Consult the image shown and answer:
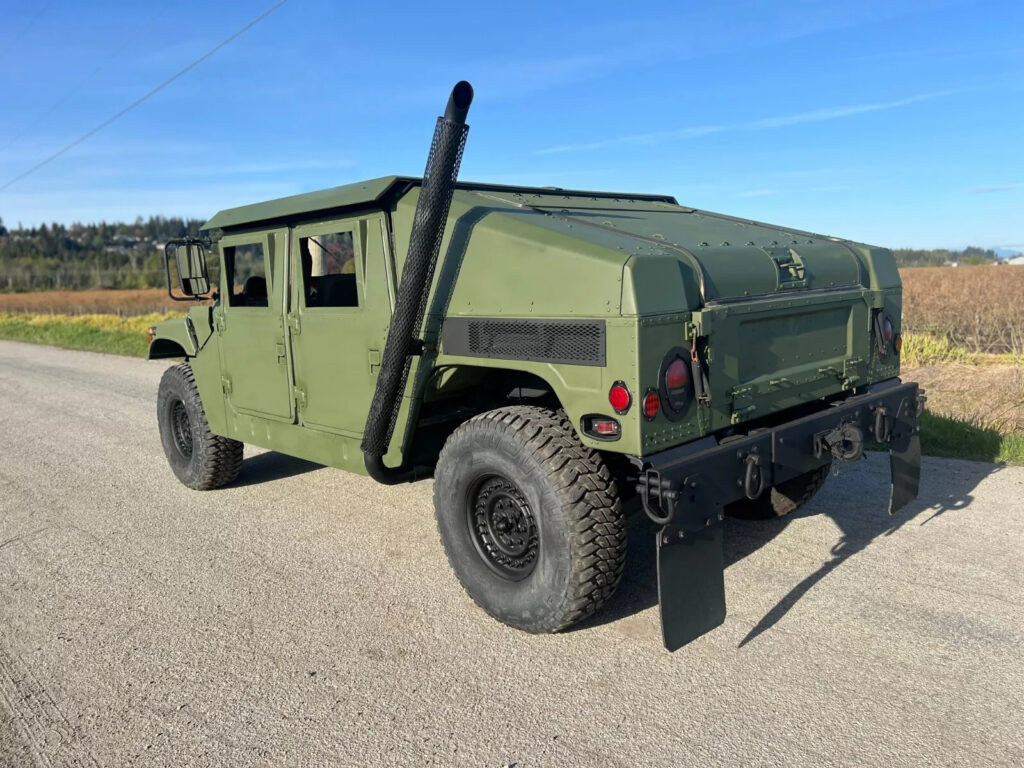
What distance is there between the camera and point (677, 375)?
10.7 feet

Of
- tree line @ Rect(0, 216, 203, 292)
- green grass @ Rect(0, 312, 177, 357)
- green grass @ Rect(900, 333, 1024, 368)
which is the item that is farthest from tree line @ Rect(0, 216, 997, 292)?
green grass @ Rect(900, 333, 1024, 368)

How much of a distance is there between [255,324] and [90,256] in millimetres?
115763

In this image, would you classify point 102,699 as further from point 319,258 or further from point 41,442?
point 41,442

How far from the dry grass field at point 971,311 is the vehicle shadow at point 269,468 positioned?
898 cm

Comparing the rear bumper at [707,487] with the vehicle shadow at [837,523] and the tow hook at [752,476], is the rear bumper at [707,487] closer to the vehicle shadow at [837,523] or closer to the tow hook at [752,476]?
the tow hook at [752,476]

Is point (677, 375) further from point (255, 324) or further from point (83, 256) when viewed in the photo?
point (83, 256)

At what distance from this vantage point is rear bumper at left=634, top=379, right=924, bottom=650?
3.19m

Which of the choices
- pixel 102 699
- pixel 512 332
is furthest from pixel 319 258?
pixel 102 699

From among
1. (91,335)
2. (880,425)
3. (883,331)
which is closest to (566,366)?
(880,425)

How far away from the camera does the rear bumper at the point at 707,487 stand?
3189 millimetres

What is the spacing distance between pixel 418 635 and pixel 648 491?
4.29 feet

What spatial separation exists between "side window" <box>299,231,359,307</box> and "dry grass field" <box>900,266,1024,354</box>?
365 inches

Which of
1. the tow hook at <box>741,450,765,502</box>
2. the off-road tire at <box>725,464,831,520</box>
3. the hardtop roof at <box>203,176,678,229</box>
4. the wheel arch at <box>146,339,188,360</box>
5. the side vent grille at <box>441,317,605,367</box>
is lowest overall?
the off-road tire at <box>725,464,831,520</box>

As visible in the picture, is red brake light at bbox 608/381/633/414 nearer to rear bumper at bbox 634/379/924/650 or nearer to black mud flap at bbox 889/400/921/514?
rear bumper at bbox 634/379/924/650
